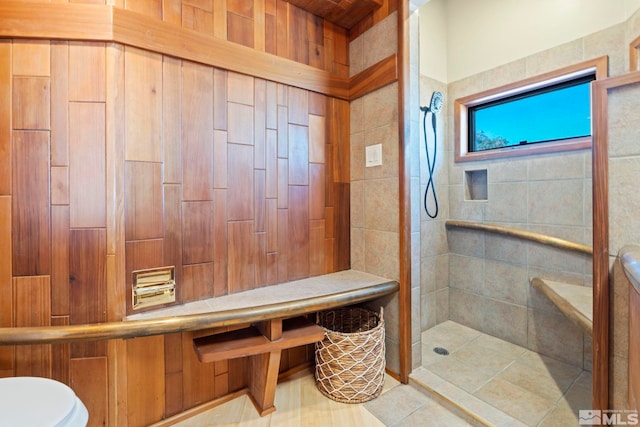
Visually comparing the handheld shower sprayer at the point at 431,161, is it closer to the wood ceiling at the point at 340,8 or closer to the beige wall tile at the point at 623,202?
the wood ceiling at the point at 340,8

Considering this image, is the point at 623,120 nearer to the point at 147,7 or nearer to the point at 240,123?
the point at 240,123

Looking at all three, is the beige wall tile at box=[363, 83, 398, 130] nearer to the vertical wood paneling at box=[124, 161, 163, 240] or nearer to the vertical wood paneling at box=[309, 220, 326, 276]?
the vertical wood paneling at box=[309, 220, 326, 276]

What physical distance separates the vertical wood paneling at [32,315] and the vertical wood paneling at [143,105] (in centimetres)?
63

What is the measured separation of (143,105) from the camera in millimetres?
1302

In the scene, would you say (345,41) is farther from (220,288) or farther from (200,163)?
(220,288)

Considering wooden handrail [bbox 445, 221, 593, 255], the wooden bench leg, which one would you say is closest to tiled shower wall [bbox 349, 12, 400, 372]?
the wooden bench leg

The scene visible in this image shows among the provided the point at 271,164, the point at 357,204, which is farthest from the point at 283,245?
the point at 357,204

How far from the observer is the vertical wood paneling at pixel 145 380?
1290 millimetres

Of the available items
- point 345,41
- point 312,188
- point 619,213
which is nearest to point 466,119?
point 345,41

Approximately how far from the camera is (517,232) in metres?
2.04

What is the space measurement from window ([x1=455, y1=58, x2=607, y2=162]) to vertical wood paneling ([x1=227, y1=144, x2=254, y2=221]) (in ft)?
5.68

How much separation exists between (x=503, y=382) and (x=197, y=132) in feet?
7.02

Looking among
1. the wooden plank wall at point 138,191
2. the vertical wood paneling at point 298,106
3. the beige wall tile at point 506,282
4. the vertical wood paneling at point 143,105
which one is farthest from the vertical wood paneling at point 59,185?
the beige wall tile at point 506,282

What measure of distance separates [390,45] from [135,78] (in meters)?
1.34
